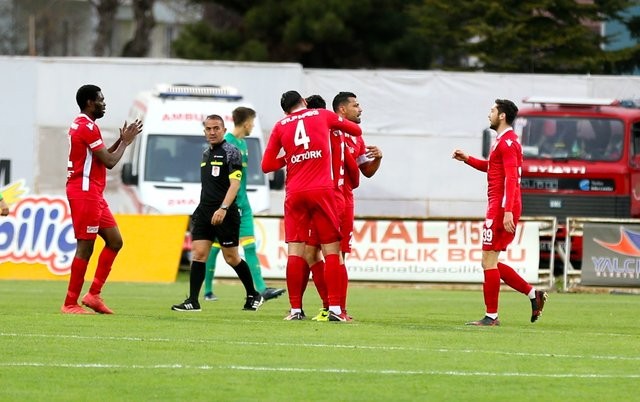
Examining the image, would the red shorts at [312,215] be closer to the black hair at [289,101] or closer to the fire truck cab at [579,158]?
the black hair at [289,101]

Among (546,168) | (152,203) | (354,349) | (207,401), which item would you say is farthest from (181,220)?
(207,401)

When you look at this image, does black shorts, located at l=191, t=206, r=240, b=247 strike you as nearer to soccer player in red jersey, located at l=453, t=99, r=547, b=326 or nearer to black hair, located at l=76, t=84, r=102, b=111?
black hair, located at l=76, t=84, r=102, b=111

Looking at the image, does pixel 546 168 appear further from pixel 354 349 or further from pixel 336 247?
pixel 354 349

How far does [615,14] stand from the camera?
42.1m

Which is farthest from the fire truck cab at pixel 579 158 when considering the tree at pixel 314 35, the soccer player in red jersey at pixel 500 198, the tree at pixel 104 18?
the tree at pixel 104 18

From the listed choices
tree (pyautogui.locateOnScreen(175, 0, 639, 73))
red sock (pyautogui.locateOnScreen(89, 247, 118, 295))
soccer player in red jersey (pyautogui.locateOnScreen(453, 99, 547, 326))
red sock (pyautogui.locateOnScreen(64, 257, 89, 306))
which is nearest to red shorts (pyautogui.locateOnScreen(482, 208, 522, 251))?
soccer player in red jersey (pyautogui.locateOnScreen(453, 99, 547, 326))

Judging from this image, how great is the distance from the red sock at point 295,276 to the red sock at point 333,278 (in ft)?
1.02

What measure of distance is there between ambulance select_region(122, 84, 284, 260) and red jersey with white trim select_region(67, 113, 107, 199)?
481 inches

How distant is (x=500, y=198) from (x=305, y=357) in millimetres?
4083

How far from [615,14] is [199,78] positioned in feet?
50.2

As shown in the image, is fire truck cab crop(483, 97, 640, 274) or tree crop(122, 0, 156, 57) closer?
fire truck cab crop(483, 97, 640, 274)

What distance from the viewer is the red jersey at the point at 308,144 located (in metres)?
13.9

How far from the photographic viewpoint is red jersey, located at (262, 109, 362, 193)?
13.9 m

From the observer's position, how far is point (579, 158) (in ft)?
86.7
